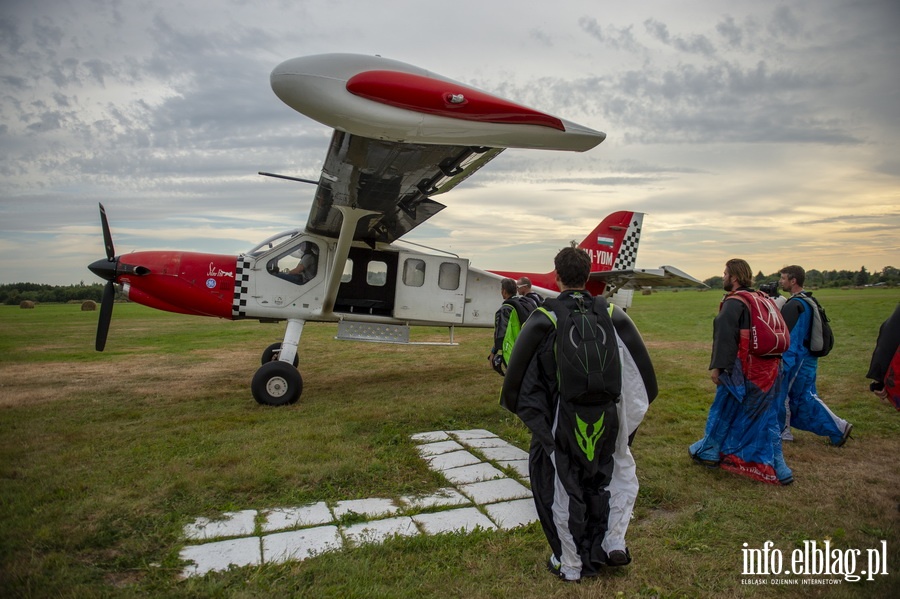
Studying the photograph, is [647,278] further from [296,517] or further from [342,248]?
[296,517]

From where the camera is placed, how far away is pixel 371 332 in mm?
8688

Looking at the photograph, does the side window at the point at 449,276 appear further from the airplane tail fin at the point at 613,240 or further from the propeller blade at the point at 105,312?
the propeller blade at the point at 105,312

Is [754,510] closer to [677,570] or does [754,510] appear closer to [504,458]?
[677,570]

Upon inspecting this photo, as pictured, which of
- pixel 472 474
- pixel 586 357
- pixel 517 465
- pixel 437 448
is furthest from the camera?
pixel 437 448

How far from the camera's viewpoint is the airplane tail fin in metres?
11.8

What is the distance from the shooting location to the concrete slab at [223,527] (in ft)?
11.1

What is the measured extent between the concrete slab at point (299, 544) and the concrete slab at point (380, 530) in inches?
3.9

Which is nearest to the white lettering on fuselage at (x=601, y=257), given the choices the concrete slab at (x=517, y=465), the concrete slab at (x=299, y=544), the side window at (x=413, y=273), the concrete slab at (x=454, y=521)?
the side window at (x=413, y=273)

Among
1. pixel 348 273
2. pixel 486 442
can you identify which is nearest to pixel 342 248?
pixel 348 273

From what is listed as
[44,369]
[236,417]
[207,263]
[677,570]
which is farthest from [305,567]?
[44,369]

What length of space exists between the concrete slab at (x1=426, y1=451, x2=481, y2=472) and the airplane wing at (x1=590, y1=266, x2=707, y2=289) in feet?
19.4

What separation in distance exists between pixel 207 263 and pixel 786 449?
8.04 meters

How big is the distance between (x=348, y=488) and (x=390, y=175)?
10.0ft

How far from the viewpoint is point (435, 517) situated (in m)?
3.72
